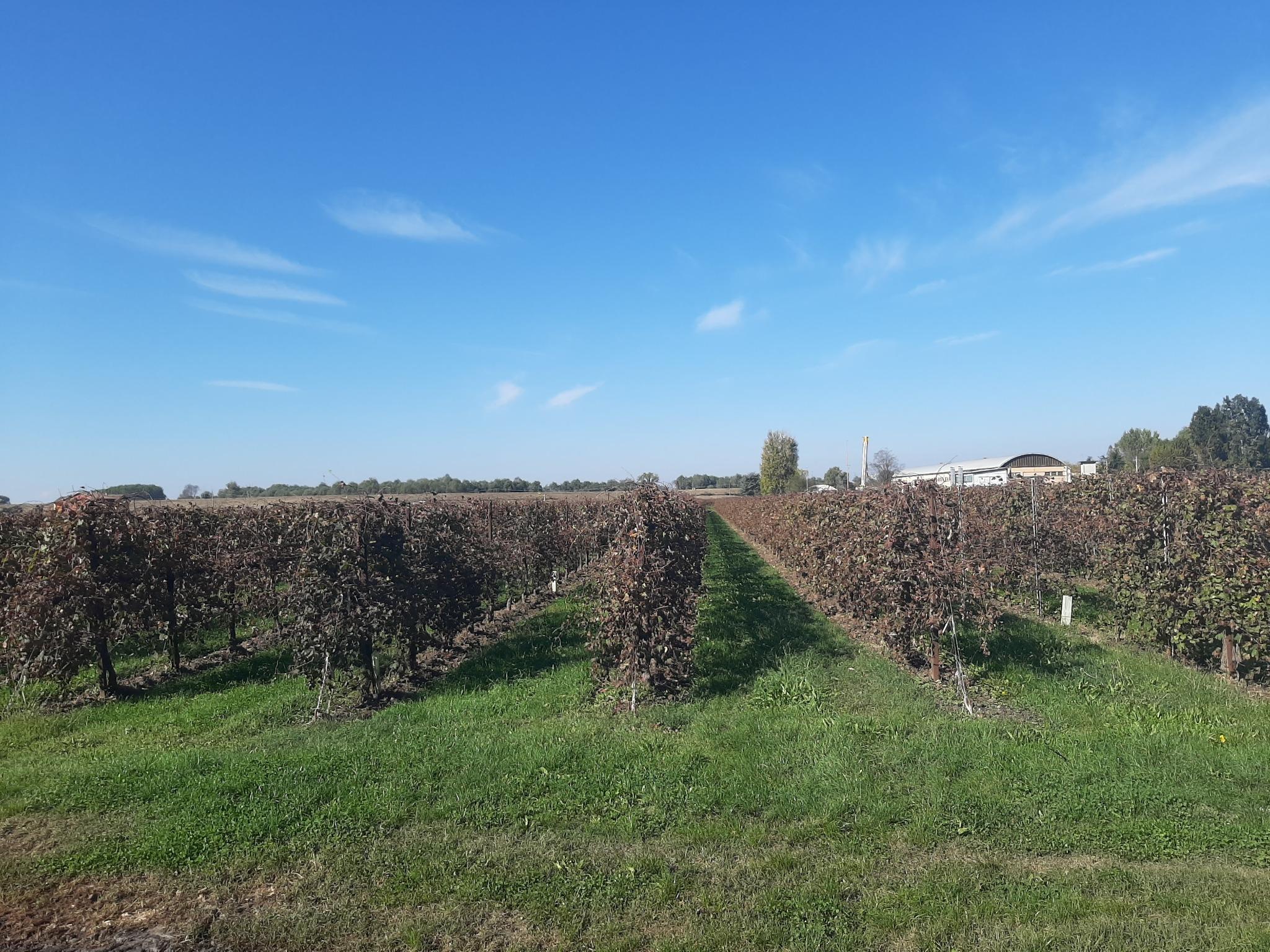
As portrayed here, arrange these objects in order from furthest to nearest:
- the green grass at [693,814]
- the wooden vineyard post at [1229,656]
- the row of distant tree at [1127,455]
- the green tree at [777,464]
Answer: the green tree at [777,464] < the row of distant tree at [1127,455] < the wooden vineyard post at [1229,656] < the green grass at [693,814]

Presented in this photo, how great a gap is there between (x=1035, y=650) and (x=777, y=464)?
8586cm

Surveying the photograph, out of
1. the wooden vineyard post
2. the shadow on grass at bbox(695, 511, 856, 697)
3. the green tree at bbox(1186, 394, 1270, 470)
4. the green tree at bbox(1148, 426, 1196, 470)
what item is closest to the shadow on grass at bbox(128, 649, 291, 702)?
the shadow on grass at bbox(695, 511, 856, 697)

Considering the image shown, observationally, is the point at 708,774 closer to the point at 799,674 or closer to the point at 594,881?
the point at 594,881

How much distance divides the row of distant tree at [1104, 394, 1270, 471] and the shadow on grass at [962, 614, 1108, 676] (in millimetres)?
54991

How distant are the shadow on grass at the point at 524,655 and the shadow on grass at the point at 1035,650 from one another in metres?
5.96

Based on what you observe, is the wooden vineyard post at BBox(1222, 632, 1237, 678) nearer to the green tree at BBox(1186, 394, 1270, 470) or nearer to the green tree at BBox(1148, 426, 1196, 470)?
the green tree at BBox(1148, 426, 1196, 470)

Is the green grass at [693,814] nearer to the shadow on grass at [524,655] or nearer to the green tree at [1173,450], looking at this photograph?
the shadow on grass at [524,655]

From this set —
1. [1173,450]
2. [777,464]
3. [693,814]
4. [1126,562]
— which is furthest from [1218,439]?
[693,814]

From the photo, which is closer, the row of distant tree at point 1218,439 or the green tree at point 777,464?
the row of distant tree at point 1218,439

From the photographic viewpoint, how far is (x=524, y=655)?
431 inches

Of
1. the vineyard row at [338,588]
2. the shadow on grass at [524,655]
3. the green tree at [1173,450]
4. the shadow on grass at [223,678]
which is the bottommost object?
the shadow on grass at [223,678]

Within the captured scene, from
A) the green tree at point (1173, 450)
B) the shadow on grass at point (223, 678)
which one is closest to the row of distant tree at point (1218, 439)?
the green tree at point (1173, 450)

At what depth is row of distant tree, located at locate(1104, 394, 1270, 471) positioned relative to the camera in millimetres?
60156

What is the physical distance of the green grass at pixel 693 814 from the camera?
401 cm
